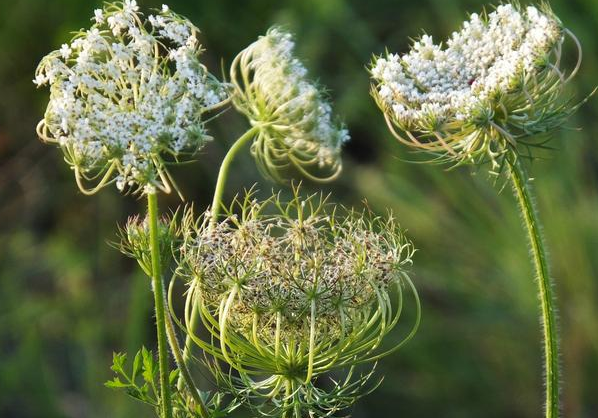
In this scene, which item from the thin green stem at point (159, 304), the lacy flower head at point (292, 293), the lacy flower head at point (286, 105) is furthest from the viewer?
the lacy flower head at point (286, 105)

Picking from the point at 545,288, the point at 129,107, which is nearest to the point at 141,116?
the point at 129,107

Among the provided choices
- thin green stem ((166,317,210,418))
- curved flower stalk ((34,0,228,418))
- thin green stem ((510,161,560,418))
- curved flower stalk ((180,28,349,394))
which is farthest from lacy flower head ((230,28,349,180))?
thin green stem ((166,317,210,418))

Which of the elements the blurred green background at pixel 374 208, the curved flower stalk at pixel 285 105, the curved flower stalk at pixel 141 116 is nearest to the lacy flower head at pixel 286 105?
the curved flower stalk at pixel 285 105

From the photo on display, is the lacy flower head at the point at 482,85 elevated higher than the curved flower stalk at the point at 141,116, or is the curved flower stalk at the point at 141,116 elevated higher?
the lacy flower head at the point at 482,85

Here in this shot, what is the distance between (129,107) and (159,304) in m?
0.32

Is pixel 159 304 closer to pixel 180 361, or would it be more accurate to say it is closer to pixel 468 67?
pixel 180 361

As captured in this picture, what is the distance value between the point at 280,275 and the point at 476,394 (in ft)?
17.2

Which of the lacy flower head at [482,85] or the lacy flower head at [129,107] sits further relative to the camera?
the lacy flower head at [482,85]

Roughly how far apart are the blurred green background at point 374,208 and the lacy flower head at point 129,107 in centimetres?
435

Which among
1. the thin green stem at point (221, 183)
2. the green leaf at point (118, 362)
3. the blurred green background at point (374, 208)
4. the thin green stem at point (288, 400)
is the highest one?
the blurred green background at point (374, 208)

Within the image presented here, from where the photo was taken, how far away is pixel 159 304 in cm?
153

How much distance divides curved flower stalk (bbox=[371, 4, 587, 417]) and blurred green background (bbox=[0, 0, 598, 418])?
403cm

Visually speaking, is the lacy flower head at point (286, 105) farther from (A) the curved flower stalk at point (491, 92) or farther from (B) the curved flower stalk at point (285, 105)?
(A) the curved flower stalk at point (491, 92)

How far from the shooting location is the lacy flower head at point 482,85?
5.97ft
